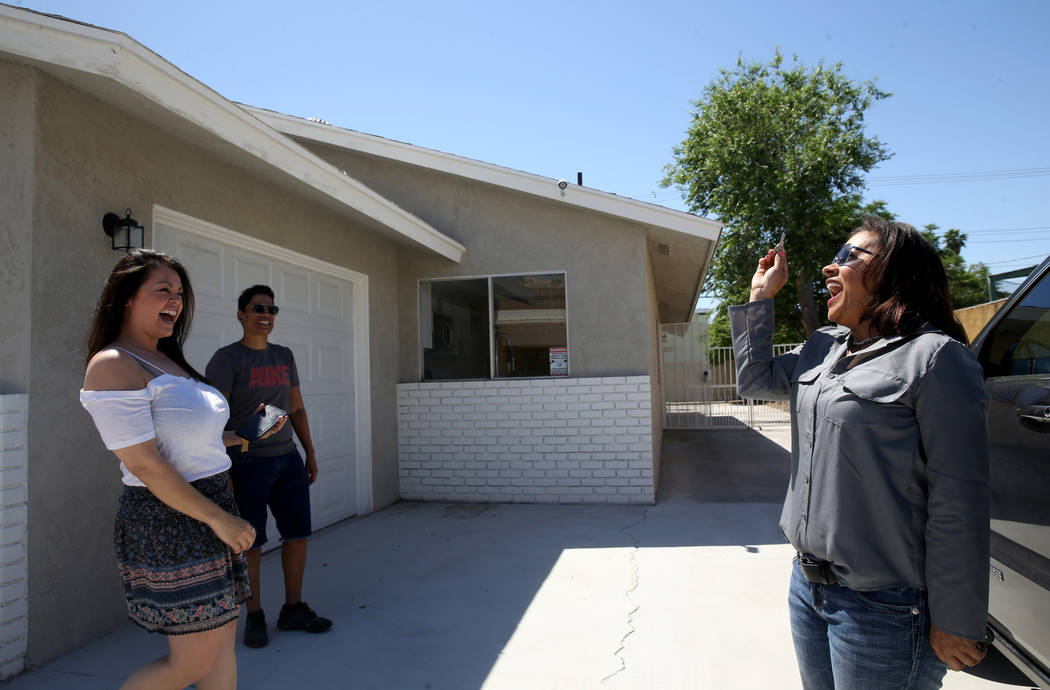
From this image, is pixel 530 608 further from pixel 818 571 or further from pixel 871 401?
pixel 871 401

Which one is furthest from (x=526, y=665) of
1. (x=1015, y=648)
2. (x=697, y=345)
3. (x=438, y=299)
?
(x=697, y=345)

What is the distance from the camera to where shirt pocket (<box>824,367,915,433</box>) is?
1451mm

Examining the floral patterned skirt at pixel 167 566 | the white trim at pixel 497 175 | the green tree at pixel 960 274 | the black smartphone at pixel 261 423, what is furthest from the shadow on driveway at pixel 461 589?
the green tree at pixel 960 274

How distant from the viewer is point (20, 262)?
127 inches

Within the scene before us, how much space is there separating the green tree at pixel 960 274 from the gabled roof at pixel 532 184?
31.8m

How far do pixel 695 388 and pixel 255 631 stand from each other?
39.0 ft

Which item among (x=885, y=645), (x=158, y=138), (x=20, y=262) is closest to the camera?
(x=885, y=645)

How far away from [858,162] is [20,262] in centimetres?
2320

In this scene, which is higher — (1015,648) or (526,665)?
(1015,648)

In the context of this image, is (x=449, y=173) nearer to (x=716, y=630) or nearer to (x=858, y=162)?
(x=716, y=630)

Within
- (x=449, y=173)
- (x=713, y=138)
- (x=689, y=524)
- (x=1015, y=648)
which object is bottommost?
(x=689, y=524)

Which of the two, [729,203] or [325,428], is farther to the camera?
[729,203]

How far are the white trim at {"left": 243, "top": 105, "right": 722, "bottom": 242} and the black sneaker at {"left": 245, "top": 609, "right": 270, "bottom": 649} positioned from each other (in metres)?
5.12

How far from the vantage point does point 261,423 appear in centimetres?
289
